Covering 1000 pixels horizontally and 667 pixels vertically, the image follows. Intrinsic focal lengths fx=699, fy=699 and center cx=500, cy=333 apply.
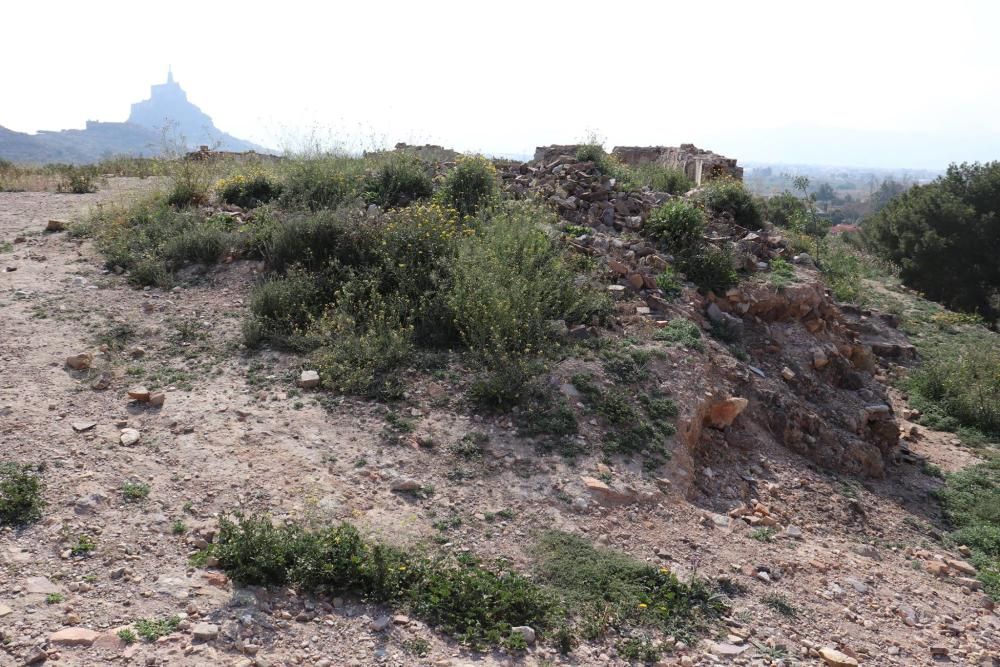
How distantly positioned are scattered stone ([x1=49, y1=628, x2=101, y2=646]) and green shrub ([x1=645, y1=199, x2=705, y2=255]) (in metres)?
6.42

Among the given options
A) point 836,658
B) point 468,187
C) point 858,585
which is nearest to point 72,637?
point 836,658

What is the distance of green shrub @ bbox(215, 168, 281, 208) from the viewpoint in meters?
8.96

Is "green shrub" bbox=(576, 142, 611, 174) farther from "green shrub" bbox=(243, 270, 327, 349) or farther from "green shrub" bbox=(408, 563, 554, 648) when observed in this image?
"green shrub" bbox=(408, 563, 554, 648)

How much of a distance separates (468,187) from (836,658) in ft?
19.9

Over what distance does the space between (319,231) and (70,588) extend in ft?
14.2

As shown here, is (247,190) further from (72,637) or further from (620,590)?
(620,590)

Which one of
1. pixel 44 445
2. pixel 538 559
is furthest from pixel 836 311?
pixel 44 445

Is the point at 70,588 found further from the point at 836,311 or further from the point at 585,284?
the point at 836,311

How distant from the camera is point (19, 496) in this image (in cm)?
373

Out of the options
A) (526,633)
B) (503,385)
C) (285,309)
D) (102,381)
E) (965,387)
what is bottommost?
(526,633)

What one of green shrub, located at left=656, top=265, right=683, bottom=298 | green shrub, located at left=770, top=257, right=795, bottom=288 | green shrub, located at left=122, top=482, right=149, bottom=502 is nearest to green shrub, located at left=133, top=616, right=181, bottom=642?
green shrub, located at left=122, top=482, right=149, bottom=502

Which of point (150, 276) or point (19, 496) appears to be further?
point (150, 276)

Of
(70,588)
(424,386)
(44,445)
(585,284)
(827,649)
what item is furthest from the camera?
(585,284)

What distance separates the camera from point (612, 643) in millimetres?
3424
